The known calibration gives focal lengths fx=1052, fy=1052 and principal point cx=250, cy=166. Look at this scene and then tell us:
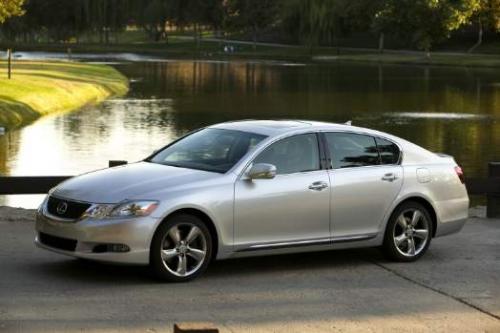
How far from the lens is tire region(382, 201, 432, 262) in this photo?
10258 millimetres

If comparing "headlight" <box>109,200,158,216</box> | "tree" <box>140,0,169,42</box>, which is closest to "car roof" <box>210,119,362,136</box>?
"headlight" <box>109,200,158,216</box>

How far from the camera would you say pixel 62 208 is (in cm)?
902

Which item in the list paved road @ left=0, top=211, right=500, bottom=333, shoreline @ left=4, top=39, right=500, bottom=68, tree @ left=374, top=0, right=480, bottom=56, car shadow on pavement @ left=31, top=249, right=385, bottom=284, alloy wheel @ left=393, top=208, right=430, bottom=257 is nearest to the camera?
paved road @ left=0, top=211, right=500, bottom=333

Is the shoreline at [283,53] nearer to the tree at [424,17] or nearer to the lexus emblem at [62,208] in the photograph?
the tree at [424,17]

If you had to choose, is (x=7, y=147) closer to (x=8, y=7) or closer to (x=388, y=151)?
(x=8, y=7)

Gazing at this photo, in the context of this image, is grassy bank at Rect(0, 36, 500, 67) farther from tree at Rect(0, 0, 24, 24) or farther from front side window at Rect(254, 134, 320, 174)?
front side window at Rect(254, 134, 320, 174)

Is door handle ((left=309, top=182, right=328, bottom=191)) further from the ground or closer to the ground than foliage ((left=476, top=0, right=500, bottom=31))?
closer to the ground

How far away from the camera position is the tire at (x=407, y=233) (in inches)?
404

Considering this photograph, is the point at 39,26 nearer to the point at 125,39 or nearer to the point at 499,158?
the point at 125,39

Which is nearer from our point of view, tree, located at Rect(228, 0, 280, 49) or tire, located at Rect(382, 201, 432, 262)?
tire, located at Rect(382, 201, 432, 262)

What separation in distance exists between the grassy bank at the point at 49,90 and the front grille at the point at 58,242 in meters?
24.4

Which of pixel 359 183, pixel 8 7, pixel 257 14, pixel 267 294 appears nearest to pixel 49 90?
pixel 8 7

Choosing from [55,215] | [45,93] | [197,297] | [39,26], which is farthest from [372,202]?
[39,26]

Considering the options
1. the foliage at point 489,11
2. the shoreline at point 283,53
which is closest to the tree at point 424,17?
the foliage at point 489,11
